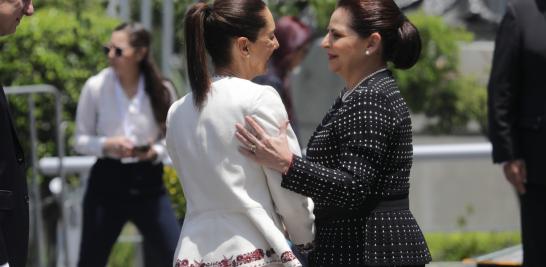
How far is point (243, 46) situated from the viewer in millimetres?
3879

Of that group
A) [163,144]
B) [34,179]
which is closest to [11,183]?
[163,144]

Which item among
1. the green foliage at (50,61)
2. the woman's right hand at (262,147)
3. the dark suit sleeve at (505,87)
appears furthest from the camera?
the green foliage at (50,61)

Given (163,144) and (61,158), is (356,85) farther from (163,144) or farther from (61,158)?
(61,158)

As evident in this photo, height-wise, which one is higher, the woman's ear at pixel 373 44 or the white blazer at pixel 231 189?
the woman's ear at pixel 373 44

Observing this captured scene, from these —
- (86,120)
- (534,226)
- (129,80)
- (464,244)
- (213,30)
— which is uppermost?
(213,30)

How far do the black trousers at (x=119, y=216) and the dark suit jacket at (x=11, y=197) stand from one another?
7.34 feet

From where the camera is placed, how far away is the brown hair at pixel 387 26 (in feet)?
13.1

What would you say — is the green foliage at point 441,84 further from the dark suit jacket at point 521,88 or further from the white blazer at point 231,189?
the white blazer at point 231,189

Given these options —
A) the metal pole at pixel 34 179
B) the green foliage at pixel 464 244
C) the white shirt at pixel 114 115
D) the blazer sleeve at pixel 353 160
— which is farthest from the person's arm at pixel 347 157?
the green foliage at pixel 464 244

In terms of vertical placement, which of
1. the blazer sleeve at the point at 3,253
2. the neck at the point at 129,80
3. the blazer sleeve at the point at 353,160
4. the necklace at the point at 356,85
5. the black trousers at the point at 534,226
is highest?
the necklace at the point at 356,85

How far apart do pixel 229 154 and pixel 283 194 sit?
0.22m

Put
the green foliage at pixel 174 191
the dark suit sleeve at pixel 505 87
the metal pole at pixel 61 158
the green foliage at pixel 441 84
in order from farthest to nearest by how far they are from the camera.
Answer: the green foliage at pixel 441 84, the metal pole at pixel 61 158, the green foliage at pixel 174 191, the dark suit sleeve at pixel 505 87

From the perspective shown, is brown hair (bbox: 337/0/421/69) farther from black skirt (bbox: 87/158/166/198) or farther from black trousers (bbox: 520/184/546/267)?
black skirt (bbox: 87/158/166/198)

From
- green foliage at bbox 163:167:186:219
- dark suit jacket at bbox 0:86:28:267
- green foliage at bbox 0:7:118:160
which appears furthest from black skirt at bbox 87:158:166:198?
dark suit jacket at bbox 0:86:28:267
